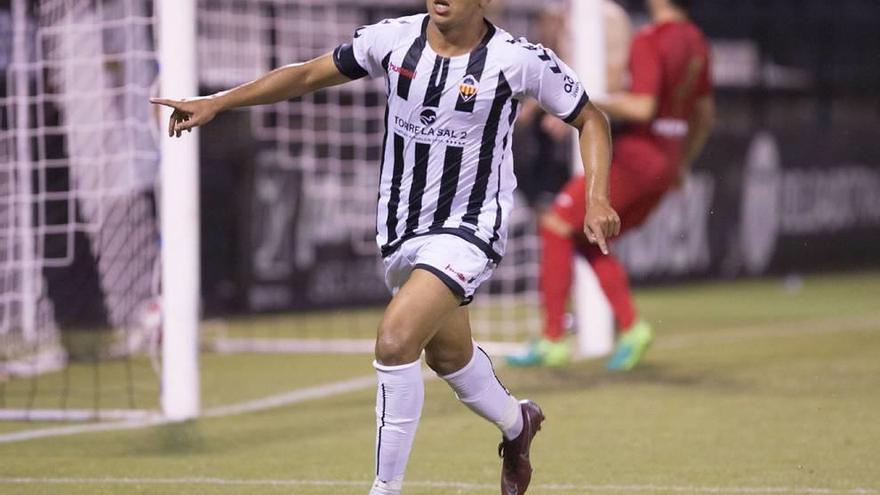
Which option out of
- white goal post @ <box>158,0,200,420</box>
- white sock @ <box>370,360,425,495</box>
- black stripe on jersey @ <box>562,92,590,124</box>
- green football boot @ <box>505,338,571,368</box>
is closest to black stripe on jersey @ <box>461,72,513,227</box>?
black stripe on jersey @ <box>562,92,590,124</box>

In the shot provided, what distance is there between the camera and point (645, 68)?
9.26 metres

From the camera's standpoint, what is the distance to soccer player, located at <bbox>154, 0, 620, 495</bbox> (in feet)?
17.0

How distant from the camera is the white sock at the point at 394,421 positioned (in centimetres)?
501

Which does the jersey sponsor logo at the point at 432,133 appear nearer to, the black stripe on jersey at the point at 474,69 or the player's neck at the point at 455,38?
the black stripe on jersey at the point at 474,69

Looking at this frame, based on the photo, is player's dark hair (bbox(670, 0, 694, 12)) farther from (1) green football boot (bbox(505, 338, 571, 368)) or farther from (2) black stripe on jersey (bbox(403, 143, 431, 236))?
(2) black stripe on jersey (bbox(403, 143, 431, 236))

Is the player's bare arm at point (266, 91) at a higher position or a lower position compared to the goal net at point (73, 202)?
higher

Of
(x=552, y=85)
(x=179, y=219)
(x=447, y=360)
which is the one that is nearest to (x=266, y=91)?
(x=552, y=85)

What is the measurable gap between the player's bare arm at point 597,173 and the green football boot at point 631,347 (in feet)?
13.1

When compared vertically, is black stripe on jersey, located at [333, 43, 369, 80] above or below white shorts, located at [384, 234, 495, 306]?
above

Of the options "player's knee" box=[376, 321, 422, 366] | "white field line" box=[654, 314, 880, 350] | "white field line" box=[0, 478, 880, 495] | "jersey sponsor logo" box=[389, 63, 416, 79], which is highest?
"jersey sponsor logo" box=[389, 63, 416, 79]

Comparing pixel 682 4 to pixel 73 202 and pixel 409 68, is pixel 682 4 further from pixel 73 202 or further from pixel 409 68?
pixel 409 68

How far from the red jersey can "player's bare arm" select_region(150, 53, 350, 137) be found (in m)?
4.02

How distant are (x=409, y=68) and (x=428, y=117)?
17 centimetres

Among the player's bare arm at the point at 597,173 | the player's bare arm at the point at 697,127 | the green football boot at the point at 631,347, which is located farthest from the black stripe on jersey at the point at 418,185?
the player's bare arm at the point at 697,127
